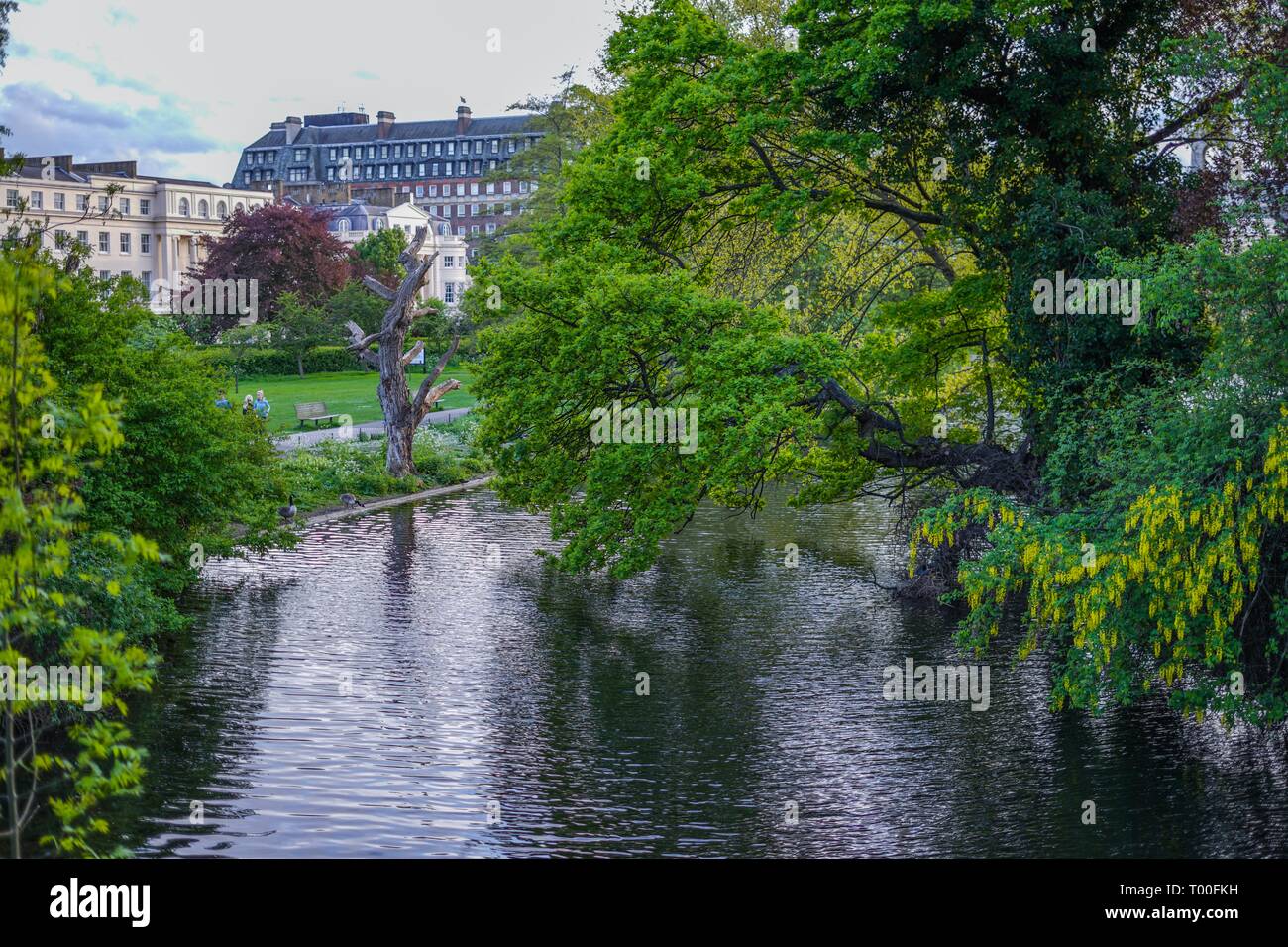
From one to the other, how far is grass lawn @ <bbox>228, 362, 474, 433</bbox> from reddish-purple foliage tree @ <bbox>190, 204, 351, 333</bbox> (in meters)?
5.70

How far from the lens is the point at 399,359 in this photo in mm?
41000

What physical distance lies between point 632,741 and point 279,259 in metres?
67.5

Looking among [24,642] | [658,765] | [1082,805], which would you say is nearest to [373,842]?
[658,765]

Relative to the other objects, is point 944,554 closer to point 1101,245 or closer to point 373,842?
point 1101,245

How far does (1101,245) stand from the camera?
2180cm

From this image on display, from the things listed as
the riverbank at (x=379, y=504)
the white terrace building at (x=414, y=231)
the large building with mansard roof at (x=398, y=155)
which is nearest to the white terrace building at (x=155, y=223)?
the white terrace building at (x=414, y=231)

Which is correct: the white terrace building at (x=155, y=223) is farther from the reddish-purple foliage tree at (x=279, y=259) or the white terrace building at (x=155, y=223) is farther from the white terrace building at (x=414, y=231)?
the reddish-purple foliage tree at (x=279, y=259)

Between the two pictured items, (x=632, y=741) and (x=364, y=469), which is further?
(x=364, y=469)

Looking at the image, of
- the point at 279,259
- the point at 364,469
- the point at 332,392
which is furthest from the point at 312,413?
the point at 279,259

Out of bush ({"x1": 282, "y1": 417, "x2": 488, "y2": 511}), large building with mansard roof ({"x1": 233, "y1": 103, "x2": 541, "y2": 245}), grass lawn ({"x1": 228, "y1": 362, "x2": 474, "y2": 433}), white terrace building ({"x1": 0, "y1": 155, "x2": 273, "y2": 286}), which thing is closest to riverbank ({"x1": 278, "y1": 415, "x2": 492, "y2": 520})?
bush ({"x1": 282, "y1": 417, "x2": 488, "y2": 511})

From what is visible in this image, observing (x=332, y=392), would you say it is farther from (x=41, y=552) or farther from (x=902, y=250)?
(x=41, y=552)

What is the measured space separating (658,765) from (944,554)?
9571 mm

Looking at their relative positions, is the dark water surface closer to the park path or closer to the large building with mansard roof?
the park path

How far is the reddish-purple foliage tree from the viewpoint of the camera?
81188 millimetres
